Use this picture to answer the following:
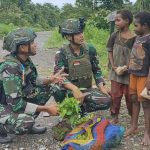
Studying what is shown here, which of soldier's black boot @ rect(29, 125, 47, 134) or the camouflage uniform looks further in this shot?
soldier's black boot @ rect(29, 125, 47, 134)

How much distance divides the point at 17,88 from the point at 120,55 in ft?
4.85

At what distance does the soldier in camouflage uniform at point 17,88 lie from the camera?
4387 mm

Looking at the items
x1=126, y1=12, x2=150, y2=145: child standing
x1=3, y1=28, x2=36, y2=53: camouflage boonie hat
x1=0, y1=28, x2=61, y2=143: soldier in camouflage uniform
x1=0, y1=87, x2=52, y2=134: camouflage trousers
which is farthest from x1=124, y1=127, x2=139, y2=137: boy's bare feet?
x1=3, y1=28, x2=36, y2=53: camouflage boonie hat

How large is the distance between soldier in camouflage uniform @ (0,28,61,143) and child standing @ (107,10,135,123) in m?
0.92

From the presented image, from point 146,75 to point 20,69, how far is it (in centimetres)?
149

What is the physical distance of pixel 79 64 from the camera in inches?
195

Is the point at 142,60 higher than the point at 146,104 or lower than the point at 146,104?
higher

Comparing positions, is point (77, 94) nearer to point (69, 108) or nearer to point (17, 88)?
point (69, 108)

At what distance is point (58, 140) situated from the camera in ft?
15.5

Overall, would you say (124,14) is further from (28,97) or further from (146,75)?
(28,97)

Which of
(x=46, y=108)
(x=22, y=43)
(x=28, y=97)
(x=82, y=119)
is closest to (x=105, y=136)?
(x=82, y=119)

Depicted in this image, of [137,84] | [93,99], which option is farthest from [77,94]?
[137,84]

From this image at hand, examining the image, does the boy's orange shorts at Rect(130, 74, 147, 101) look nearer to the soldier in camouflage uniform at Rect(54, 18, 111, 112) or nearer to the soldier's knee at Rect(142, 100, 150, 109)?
the soldier's knee at Rect(142, 100, 150, 109)

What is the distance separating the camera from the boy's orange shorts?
4.54 metres
